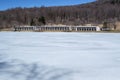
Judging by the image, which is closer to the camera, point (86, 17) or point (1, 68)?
point (1, 68)

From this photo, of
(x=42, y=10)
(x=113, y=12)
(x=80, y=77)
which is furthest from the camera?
(x=42, y=10)

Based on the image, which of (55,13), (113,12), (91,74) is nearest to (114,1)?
(113,12)

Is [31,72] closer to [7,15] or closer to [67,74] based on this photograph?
[67,74]

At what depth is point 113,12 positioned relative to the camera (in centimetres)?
6188

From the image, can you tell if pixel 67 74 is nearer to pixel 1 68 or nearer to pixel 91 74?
pixel 91 74

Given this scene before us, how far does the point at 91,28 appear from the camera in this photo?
31.2 m

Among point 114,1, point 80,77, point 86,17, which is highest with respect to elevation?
point 114,1

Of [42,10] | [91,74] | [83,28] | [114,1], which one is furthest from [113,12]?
[91,74]

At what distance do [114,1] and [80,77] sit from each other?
257 ft

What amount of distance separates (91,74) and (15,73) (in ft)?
4.05

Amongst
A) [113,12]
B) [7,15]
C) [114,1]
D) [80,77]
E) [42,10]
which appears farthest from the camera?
[114,1]

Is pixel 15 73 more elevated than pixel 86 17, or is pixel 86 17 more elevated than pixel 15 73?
pixel 86 17

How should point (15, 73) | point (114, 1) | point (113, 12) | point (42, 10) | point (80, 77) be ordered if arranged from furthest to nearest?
point (114, 1)
point (42, 10)
point (113, 12)
point (15, 73)
point (80, 77)

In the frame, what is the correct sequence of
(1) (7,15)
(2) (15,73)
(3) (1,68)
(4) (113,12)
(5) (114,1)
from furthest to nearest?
1. (5) (114,1)
2. (1) (7,15)
3. (4) (113,12)
4. (3) (1,68)
5. (2) (15,73)
